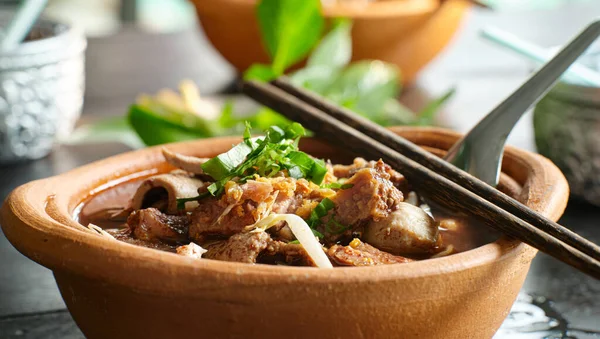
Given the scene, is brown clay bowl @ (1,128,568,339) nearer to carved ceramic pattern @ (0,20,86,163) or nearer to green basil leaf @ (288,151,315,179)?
green basil leaf @ (288,151,315,179)

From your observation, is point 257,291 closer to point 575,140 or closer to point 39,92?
point 575,140

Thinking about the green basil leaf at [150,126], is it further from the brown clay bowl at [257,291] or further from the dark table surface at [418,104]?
the brown clay bowl at [257,291]

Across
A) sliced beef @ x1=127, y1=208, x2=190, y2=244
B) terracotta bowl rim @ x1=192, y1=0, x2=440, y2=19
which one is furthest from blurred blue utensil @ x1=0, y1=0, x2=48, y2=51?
sliced beef @ x1=127, y1=208, x2=190, y2=244

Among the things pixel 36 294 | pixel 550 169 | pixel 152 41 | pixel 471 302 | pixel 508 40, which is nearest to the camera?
pixel 471 302

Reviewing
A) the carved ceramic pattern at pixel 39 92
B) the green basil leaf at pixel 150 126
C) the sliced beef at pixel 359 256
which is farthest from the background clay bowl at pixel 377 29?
the sliced beef at pixel 359 256

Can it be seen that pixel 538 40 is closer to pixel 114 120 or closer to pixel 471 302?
pixel 114 120

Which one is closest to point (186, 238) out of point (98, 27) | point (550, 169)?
point (550, 169)
